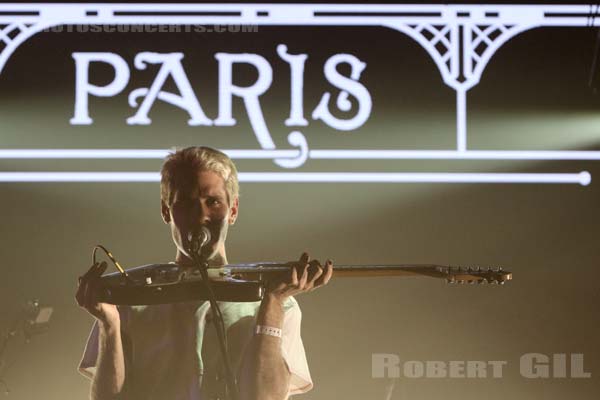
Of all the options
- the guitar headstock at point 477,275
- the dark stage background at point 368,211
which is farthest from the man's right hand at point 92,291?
the dark stage background at point 368,211

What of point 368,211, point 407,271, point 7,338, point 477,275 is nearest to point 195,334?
point 407,271

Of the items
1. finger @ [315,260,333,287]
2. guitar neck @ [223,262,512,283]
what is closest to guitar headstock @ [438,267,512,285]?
guitar neck @ [223,262,512,283]

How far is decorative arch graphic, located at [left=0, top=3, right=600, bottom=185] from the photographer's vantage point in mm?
4109

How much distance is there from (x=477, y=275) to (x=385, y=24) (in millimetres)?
2058

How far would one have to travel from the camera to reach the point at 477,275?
2.52 m

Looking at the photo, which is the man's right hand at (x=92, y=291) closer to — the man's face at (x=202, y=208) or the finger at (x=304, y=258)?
the man's face at (x=202, y=208)

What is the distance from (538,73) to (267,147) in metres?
1.50

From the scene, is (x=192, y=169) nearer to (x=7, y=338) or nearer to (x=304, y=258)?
(x=304, y=258)

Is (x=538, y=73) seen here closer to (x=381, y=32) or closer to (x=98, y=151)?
(x=381, y=32)

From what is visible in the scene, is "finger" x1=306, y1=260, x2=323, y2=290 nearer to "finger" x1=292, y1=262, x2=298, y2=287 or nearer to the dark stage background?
"finger" x1=292, y1=262, x2=298, y2=287

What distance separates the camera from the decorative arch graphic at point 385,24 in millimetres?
4109
